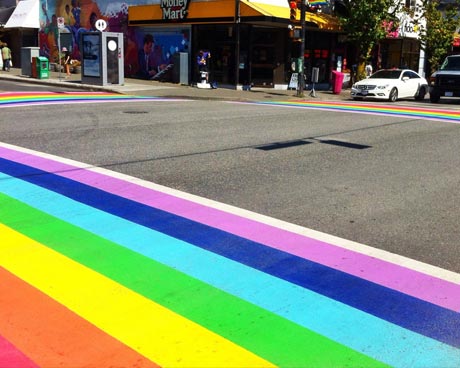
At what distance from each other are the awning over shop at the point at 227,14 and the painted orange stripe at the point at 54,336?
71.6 ft

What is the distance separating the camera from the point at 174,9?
26.6 metres

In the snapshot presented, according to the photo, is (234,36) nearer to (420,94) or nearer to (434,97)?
(420,94)

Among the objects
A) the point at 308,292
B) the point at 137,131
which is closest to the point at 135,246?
the point at 308,292

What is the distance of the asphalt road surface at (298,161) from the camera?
5.76m

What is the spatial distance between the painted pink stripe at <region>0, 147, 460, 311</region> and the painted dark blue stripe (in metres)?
0.11

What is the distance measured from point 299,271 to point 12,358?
229cm

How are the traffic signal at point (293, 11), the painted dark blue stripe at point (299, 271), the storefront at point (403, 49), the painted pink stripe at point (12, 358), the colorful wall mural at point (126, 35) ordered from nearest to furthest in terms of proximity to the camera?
1. the painted pink stripe at point (12, 358)
2. the painted dark blue stripe at point (299, 271)
3. the traffic signal at point (293, 11)
4. the colorful wall mural at point (126, 35)
5. the storefront at point (403, 49)

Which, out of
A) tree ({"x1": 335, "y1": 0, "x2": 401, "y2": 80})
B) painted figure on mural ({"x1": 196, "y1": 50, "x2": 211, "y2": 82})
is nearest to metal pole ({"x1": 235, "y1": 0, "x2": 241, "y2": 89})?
painted figure on mural ({"x1": 196, "y1": 50, "x2": 211, "y2": 82})

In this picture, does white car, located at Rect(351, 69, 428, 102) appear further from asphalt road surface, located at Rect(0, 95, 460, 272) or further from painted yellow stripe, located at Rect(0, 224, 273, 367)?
painted yellow stripe, located at Rect(0, 224, 273, 367)

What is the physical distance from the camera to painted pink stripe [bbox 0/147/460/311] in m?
4.14

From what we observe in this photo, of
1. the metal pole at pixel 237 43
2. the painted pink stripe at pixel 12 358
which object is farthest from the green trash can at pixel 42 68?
the painted pink stripe at pixel 12 358

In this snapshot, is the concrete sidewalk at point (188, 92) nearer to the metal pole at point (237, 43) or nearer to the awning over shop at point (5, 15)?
the metal pole at point (237, 43)

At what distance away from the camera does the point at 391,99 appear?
2362cm

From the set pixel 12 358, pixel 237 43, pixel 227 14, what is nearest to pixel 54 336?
pixel 12 358
